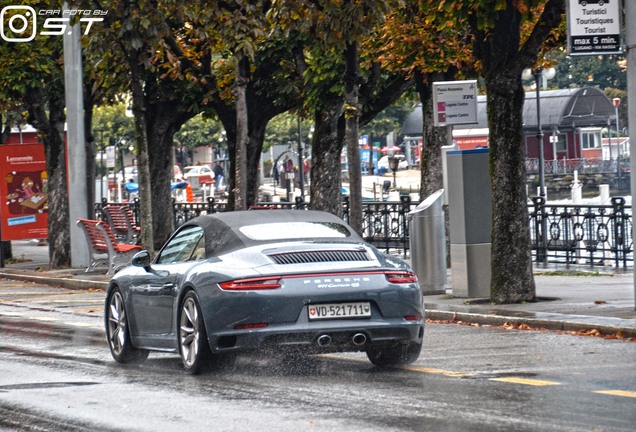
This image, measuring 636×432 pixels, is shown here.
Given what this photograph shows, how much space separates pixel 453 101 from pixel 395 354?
30.5 feet

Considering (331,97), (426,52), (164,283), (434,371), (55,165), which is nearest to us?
(434,371)

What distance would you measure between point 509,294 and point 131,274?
5521 millimetres

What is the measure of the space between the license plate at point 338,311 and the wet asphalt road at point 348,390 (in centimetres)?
46

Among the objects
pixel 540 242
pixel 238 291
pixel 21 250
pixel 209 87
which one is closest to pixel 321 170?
pixel 209 87

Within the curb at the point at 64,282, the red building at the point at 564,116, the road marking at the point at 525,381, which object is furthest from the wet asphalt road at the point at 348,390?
the red building at the point at 564,116

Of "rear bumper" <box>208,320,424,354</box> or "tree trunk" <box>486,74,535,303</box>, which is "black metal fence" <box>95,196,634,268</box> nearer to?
"tree trunk" <box>486,74,535,303</box>

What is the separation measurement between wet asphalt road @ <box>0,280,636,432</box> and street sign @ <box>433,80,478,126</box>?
6.39 metres

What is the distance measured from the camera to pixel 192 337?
1077cm

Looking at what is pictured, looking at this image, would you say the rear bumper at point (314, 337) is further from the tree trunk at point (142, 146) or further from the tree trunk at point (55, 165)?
the tree trunk at point (55, 165)

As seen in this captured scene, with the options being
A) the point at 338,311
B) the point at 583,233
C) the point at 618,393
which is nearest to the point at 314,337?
the point at 338,311

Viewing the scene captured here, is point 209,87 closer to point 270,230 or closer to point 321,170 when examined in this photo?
point 321,170

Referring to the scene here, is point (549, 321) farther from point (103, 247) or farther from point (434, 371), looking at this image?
point (103, 247)

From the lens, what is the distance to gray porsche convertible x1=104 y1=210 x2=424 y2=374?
10.2 metres

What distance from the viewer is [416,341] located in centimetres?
1070
